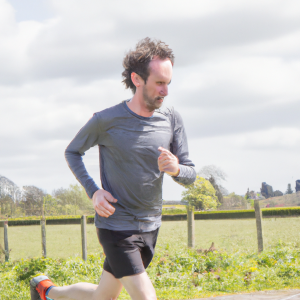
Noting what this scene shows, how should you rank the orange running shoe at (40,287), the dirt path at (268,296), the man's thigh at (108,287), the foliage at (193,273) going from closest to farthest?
the man's thigh at (108,287)
the orange running shoe at (40,287)
the dirt path at (268,296)
the foliage at (193,273)

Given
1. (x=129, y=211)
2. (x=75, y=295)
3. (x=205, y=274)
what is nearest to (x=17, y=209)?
(x=205, y=274)

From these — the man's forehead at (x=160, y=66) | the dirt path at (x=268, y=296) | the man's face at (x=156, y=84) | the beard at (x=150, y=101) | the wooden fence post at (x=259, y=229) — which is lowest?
the dirt path at (x=268, y=296)

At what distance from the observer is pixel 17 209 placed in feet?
40.8

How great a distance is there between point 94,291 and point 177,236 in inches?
347

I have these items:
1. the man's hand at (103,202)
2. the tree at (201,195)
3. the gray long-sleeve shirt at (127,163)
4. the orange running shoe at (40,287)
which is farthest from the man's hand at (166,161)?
the tree at (201,195)

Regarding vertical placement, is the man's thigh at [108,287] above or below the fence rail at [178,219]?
above

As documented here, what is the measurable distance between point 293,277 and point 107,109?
450 cm

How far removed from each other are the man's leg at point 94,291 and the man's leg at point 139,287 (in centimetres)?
33

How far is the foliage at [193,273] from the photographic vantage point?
552 cm

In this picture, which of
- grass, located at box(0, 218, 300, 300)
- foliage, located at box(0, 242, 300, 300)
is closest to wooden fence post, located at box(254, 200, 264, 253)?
grass, located at box(0, 218, 300, 300)

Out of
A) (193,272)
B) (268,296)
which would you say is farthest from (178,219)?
(268,296)

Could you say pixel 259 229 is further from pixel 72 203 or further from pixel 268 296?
pixel 72 203

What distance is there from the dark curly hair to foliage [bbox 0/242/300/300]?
134 inches

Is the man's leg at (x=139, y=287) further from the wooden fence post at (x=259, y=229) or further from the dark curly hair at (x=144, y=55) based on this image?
the wooden fence post at (x=259, y=229)
